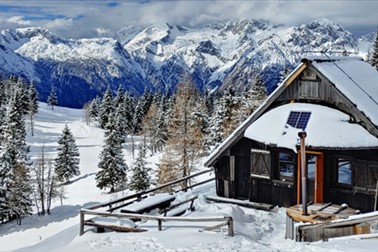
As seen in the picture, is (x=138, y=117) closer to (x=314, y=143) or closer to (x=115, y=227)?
(x=314, y=143)

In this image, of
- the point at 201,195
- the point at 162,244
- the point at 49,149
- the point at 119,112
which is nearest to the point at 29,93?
the point at 49,149

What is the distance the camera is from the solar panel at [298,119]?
68.7ft

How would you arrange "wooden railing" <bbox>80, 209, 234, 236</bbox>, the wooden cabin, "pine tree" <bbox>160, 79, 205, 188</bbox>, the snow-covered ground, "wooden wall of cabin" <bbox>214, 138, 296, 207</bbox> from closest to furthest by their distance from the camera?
the snow-covered ground < "wooden railing" <bbox>80, 209, 234, 236</bbox> < the wooden cabin < "wooden wall of cabin" <bbox>214, 138, 296, 207</bbox> < "pine tree" <bbox>160, 79, 205, 188</bbox>

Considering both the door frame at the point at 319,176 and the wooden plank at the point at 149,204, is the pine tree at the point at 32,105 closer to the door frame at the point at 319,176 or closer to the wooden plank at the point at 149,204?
the wooden plank at the point at 149,204

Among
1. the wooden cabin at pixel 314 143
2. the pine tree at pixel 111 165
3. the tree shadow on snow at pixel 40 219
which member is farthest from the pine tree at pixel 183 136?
the pine tree at pixel 111 165

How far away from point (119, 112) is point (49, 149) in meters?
17.2

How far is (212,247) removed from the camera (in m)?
14.5

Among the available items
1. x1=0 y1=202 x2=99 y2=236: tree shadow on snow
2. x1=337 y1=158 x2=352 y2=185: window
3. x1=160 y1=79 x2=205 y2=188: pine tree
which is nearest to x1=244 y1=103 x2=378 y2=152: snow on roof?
x1=337 y1=158 x2=352 y2=185: window

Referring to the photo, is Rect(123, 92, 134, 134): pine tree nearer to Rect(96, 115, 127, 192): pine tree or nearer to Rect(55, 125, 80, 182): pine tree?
Rect(55, 125, 80, 182): pine tree

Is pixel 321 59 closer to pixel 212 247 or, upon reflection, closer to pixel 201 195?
pixel 201 195

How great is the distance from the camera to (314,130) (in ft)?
66.4

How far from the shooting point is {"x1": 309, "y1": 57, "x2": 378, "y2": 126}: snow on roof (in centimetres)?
1992

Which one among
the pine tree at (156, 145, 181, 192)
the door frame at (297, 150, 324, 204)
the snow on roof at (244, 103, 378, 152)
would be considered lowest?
the pine tree at (156, 145, 181, 192)

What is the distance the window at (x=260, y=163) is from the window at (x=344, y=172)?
3229 millimetres
